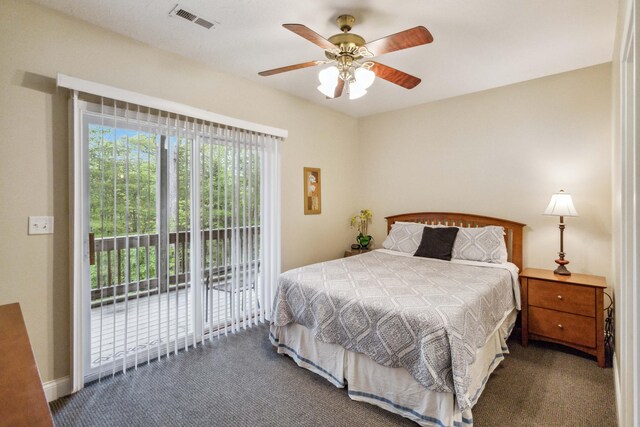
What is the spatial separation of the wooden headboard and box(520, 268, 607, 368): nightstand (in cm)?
42

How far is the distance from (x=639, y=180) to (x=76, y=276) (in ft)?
9.76

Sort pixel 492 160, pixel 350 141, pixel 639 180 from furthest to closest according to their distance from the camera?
1. pixel 350 141
2. pixel 492 160
3. pixel 639 180

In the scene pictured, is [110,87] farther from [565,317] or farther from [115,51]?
[565,317]

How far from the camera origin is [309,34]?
1.87m

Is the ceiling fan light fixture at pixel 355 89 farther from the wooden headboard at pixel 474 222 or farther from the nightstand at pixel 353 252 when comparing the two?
the nightstand at pixel 353 252

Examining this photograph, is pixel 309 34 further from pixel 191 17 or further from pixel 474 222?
pixel 474 222

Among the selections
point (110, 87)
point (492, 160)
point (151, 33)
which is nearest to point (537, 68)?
point (492, 160)

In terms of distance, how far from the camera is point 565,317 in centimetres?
272

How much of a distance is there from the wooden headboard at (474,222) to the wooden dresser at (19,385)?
12.4 ft

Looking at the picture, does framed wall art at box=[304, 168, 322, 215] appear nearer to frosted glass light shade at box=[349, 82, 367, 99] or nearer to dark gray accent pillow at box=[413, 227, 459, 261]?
dark gray accent pillow at box=[413, 227, 459, 261]

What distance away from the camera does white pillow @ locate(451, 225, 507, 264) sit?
125 inches

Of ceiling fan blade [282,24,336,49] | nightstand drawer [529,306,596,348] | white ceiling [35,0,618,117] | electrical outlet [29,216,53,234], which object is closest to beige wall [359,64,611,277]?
white ceiling [35,0,618,117]

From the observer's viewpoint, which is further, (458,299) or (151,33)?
(151,33)

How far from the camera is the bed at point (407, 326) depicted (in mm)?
1774
